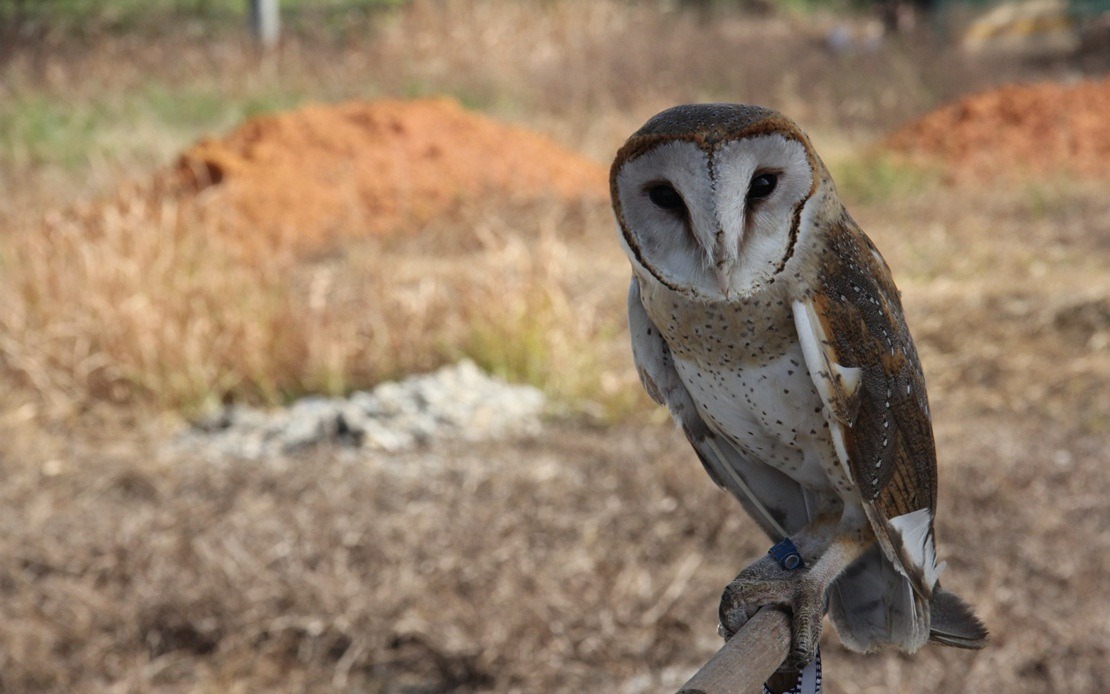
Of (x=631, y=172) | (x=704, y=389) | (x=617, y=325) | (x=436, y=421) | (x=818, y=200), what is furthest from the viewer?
(x=617, y=325)

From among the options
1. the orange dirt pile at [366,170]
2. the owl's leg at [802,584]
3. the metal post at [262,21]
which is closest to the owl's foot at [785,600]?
the owl's leg at [802,584]

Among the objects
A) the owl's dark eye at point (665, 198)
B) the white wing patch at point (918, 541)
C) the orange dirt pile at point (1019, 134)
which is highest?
the owl's dark eye at point (665, 198)

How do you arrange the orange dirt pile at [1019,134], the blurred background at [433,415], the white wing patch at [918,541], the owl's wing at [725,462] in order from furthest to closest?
the orange dirt pile at [1019,134] → the blurred background at [433,415] → the owl's wing at [725,462] → the white wing patch at [918,541]

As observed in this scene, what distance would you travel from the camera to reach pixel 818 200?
4.90ft

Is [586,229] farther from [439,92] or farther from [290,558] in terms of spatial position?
[439,92]

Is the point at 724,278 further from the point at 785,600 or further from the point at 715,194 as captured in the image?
Answer: the point at 785,600

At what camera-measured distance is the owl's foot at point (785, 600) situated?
5.16ft

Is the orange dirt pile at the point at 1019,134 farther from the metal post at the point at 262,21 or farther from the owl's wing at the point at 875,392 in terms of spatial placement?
the metal post at the point at 262,21

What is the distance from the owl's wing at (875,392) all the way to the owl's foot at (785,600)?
0.12m

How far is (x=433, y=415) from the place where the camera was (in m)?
5.07

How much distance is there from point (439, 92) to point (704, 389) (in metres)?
12.1

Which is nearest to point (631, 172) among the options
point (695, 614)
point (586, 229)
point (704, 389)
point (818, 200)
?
point (818, 200)

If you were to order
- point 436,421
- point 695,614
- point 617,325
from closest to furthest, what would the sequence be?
point 695,614 < point 436,421 < point 617,325

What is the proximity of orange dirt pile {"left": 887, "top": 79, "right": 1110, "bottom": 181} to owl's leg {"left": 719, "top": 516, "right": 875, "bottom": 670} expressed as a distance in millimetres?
8042
